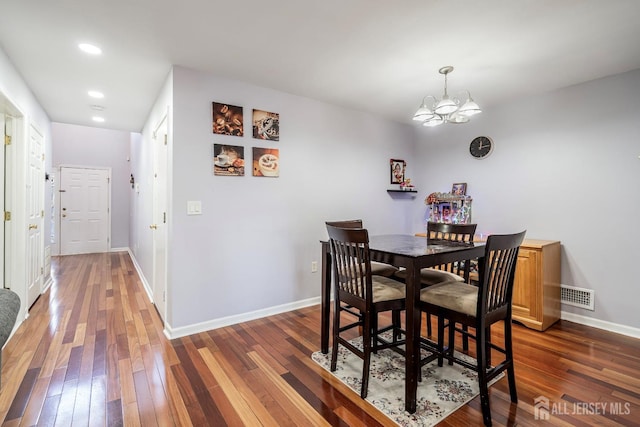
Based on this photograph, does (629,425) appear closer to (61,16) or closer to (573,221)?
(573,221)

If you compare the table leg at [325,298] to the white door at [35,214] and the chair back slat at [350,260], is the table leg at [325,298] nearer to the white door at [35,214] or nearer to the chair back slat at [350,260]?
the chair back slat at [350,260]

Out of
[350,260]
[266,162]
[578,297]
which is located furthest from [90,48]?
[578,297]

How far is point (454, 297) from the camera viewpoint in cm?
178

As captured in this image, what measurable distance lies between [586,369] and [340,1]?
2.99m

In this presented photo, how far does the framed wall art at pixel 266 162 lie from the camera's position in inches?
122

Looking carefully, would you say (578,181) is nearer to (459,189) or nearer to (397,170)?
(459,189)

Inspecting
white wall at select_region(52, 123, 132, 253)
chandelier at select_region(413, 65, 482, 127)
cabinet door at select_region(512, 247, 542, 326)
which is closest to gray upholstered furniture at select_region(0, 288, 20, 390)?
chandelier at select_region(413, 65, 482, 127)

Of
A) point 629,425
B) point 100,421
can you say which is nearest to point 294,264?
point 100,421

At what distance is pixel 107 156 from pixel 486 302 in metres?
8.20

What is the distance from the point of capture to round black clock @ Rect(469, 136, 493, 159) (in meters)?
3.75

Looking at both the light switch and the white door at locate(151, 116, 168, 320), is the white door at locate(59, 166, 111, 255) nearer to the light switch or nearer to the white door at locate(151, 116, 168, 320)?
the white door at locate(151, 116, 168, 320)

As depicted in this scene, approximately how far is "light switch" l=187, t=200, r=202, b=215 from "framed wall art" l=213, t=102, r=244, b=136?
69 centimetres

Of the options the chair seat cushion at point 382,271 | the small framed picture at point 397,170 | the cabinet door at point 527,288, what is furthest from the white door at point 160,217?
the cabinet door at point 527,288

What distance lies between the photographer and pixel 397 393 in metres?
1.87
